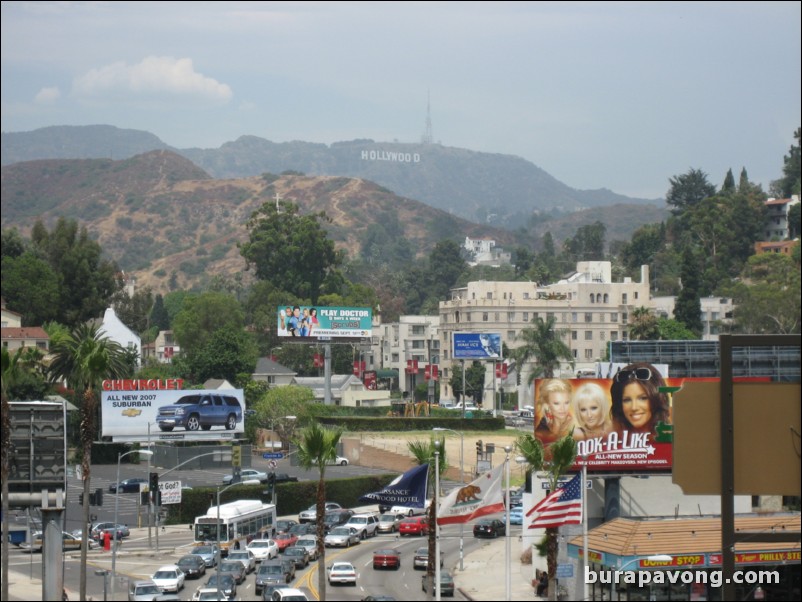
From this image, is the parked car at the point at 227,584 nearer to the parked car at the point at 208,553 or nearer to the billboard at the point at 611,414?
the parked car at the point at 208,553

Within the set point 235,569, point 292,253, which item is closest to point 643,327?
point 292,253

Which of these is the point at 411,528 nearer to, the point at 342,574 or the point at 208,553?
the point at 208,553

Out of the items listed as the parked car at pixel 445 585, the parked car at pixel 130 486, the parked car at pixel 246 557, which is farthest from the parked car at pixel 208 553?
the parked car at pixel 130 486

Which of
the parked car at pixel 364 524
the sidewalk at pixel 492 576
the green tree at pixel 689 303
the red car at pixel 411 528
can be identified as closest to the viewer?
the sidewalk at pixel 492 576

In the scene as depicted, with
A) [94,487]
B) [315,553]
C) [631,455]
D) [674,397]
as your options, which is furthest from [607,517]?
[674,397]

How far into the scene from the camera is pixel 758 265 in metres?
170

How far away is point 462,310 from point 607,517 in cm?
9903

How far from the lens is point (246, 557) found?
62062 millimetres

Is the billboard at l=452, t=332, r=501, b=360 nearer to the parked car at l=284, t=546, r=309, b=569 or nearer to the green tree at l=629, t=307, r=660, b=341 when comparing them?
the green tree at l=629, t=307, r=660, b=341

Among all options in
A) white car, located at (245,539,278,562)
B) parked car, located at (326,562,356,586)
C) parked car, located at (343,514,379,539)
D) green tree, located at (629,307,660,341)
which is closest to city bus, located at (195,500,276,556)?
white car, located at (245,539,278,562)

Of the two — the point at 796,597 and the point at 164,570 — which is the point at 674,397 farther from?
the point at 164,570

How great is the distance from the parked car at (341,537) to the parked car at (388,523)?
4760 millimetres

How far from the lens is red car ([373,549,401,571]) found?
61312mm

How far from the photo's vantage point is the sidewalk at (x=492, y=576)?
53.3 metres
